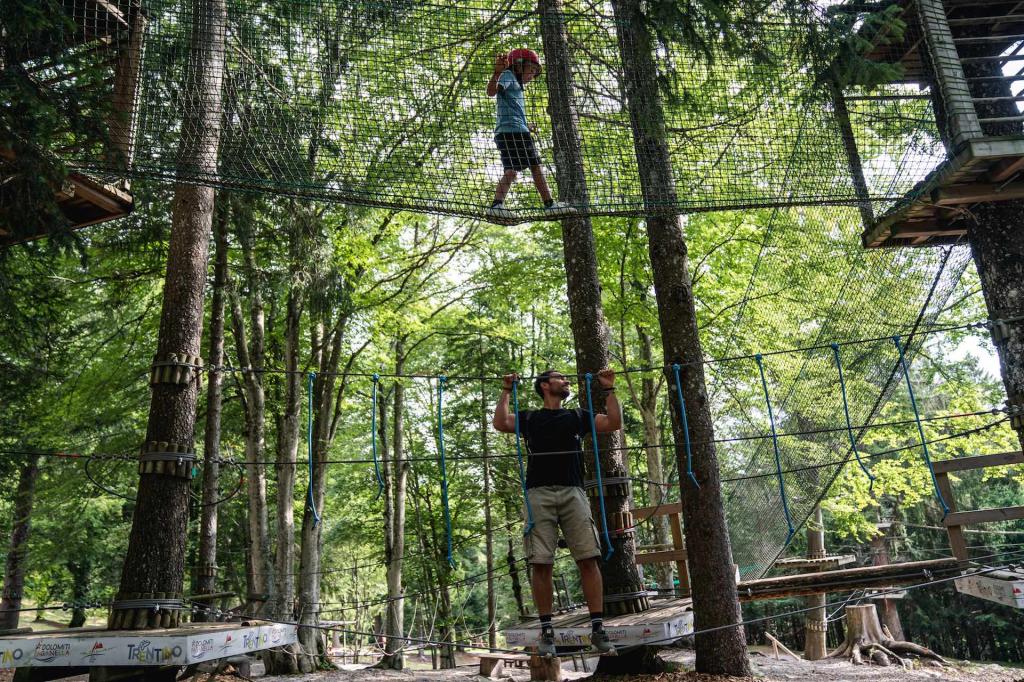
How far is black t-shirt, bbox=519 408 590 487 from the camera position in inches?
153

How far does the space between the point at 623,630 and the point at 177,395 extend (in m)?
3.22

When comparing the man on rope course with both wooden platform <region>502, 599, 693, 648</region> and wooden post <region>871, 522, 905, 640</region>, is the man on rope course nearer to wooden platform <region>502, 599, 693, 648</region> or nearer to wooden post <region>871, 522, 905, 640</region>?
wooden platform <region>502, 599, 693, 648</region>

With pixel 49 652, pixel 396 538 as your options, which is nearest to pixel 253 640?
pixel 49 652

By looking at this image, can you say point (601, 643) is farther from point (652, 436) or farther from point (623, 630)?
point (652, 436)

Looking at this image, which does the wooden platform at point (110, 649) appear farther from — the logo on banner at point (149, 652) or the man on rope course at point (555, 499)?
the man on rope course at point (555, 499)

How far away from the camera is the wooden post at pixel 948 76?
155 inches

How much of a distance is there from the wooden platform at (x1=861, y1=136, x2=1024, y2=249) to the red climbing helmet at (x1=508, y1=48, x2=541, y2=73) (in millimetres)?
2476

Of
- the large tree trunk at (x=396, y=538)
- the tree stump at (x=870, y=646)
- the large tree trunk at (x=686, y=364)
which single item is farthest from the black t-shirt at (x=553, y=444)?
the tree stump at (x=870, y=646)

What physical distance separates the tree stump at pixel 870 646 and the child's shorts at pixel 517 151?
9.21m

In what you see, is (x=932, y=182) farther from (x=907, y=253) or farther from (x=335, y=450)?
(x=335, y=450)

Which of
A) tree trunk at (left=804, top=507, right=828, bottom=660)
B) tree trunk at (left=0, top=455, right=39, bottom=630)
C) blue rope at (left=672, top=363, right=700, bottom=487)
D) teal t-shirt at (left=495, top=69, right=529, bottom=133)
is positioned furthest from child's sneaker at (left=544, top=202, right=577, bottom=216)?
tree trunk at (left=0, top=455, right=39, bottom=630)

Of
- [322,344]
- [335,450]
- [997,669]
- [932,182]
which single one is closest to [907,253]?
[932,182]

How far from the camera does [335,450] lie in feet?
53.2

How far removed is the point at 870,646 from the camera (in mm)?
10258
